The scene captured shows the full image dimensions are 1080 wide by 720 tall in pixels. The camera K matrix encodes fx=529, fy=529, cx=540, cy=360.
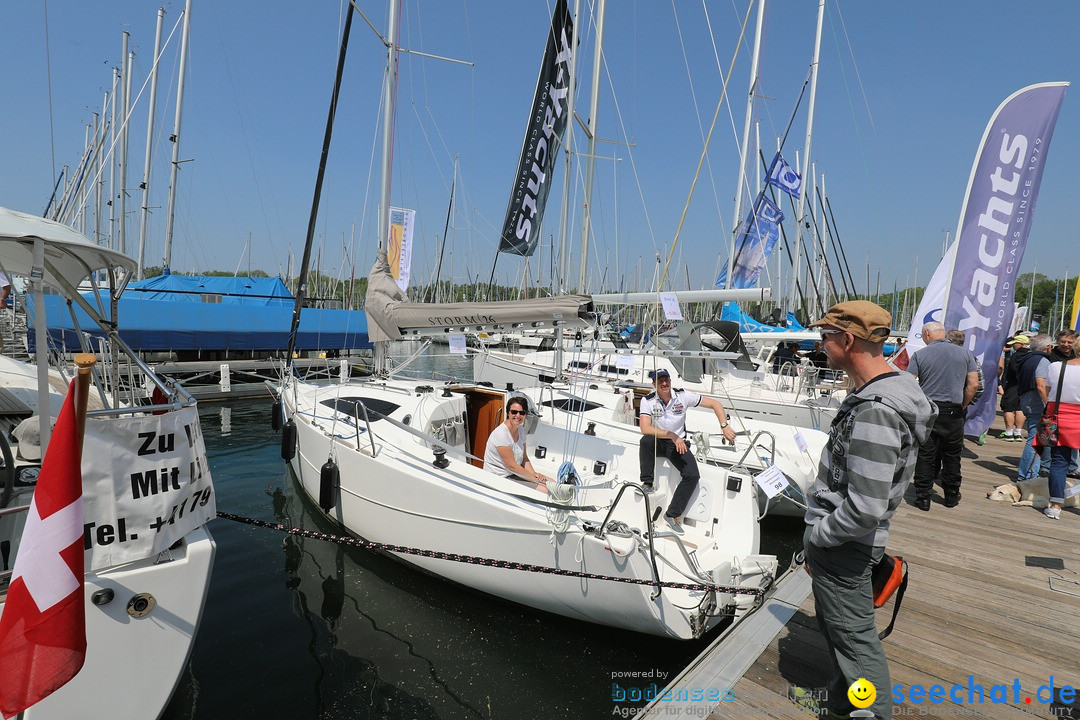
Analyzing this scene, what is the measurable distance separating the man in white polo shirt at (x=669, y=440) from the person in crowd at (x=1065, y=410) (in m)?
3.09

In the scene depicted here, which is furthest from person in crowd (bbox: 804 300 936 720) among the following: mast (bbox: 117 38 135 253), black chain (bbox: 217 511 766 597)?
mast (bbox: 117 38 135 253)

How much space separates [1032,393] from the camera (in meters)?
5.89

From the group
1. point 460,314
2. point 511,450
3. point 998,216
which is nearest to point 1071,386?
point 998,216

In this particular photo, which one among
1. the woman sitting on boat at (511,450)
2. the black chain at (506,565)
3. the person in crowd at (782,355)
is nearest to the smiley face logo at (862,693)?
the black chain at (506,565)

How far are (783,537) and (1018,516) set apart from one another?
242 cm

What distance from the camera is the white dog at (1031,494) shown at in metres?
5.13

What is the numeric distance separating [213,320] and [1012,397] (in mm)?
18496

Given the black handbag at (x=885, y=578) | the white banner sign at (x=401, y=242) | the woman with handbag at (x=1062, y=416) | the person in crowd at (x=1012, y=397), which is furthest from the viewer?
the white banner sign at (x=401, y=242)

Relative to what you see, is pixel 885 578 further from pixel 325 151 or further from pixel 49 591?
pixel 325 151

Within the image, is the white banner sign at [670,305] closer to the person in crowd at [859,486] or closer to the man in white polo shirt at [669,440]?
the man in white polo shirt at [669,440]

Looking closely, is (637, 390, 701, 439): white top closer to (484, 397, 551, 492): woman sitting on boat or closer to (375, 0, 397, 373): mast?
(484, 397, 551, 492): woman sitting on boat

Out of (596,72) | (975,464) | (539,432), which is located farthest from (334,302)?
(975,464)

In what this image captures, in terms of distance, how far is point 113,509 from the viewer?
253 cm

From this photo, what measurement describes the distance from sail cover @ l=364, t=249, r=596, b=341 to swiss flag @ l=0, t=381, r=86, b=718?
356 centimetres
